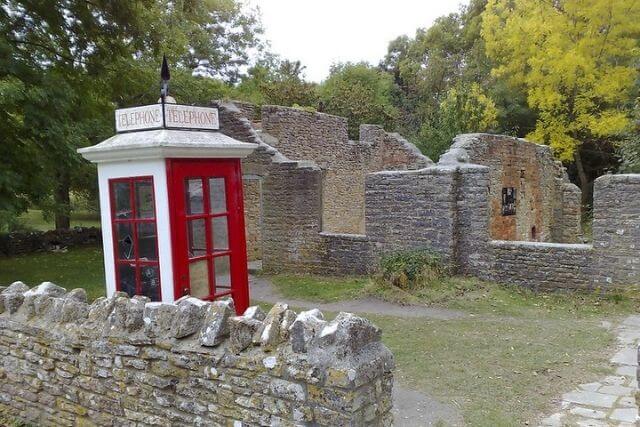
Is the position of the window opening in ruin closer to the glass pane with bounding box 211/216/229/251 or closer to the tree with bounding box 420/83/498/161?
the glass pane with bounding box 211/216/229/251

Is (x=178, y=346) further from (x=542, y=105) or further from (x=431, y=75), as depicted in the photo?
(x=431, y=75)

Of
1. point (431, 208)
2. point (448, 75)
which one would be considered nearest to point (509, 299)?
point (431, 208)

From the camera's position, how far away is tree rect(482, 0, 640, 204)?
2022 cm

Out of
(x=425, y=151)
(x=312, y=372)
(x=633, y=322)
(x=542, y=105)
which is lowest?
(x=633, y=322)

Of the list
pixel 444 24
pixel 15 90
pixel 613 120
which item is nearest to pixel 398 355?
pixel 15 90

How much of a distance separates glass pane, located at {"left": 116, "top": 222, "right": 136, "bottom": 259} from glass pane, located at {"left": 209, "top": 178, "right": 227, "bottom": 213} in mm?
789

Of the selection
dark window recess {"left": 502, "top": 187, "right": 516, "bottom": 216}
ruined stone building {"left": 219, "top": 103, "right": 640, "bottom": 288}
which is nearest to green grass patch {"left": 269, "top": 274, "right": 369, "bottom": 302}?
ruined stone building {"left": 219, "top": 103, "right": 640, "bottom": 288}

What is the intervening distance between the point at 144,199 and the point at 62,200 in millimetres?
16813

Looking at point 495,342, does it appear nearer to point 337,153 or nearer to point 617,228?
point 617,228

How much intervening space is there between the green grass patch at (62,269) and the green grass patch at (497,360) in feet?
21.9

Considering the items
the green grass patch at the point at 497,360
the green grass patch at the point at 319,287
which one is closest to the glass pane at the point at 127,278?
the green grass patch at the point at 497,360

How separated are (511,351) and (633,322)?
2.52m

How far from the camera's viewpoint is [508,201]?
534 inches

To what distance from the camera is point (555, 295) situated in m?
9.45
